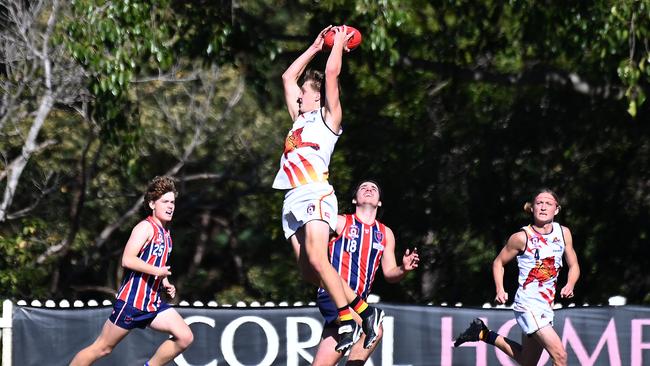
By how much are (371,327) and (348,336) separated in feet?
0.58

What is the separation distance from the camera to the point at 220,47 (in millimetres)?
12852

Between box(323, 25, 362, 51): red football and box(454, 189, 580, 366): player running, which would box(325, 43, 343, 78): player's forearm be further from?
box(454, 189, 580, 366): player running

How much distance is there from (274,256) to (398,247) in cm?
326

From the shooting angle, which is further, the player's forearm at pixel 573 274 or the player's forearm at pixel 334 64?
the player's forearm at pixel 573 274

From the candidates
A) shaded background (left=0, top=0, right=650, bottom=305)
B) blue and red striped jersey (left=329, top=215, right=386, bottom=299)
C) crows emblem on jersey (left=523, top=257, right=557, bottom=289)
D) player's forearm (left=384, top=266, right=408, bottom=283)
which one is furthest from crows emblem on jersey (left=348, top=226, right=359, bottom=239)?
shaded background (left=0, top=0, right=650, bottom=305)

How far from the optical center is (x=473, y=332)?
10.0 meters

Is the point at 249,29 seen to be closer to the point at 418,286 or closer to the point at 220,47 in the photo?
the point at 220,47

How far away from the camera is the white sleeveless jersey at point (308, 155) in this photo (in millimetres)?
7266

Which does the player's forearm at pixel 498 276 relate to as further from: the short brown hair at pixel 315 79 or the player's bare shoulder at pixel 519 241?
the short brown hair at pixel 315 79

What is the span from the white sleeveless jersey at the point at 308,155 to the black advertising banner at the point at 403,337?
352 cm

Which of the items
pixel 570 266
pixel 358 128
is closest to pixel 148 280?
pixel 570 266

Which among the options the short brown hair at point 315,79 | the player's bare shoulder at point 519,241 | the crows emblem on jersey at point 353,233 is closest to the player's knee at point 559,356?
the player's bare shoulder at point 519,241

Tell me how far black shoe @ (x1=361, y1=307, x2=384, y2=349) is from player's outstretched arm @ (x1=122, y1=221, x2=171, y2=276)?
1706 millimetres

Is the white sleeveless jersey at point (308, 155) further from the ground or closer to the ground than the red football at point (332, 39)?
closer to the ground
